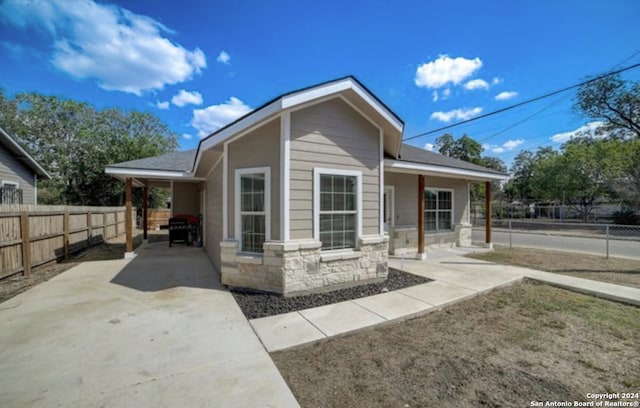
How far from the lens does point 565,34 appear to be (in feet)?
26.3

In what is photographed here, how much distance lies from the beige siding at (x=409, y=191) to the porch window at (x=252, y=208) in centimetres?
490

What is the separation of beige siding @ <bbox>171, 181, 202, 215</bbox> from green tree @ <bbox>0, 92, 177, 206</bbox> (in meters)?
11.7

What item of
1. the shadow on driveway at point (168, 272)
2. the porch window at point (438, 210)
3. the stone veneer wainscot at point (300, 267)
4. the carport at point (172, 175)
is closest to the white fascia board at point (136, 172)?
the carport at point (172, 175)

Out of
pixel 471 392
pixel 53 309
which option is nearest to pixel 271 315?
pixel 471 392

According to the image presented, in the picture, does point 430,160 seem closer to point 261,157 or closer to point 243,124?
point 261,157

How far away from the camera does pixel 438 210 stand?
1004 cm

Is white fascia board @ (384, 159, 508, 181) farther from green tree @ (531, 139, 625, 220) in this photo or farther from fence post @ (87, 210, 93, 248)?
green tree @ (531, 139, 625, 220)

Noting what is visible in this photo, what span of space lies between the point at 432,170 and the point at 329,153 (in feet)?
13.4

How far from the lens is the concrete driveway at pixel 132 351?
232 cm

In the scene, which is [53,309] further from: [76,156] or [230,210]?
[76,156]

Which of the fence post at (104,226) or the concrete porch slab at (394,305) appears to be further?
the fence post at (104,226)

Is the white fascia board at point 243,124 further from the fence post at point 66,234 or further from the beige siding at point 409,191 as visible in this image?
the fence post at point 66,234

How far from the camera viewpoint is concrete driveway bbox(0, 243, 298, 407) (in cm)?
232

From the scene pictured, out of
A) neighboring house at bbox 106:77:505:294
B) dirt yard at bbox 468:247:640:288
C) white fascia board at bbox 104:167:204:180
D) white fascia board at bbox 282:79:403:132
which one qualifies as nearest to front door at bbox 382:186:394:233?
neighboring house at bbox 106:77:505:294
